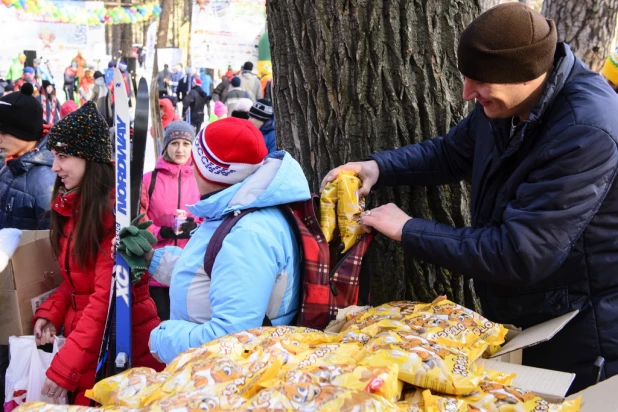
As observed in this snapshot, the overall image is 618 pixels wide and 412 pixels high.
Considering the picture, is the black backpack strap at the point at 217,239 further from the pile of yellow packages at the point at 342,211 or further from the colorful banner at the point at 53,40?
the colorful banner at the point at 53,40

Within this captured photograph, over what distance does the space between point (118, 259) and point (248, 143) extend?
3.34 ft

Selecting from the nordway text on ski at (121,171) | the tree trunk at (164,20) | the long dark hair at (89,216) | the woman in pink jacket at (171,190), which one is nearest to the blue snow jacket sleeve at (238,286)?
the nordway text on ski at (121,171)

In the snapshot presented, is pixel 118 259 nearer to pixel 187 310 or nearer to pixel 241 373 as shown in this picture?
pixel 187 310

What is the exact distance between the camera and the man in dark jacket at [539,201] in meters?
1.91

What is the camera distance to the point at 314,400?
1.46 meters

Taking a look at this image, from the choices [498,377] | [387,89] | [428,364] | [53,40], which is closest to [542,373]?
[498,377]

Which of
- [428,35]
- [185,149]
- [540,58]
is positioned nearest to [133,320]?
[428,35]

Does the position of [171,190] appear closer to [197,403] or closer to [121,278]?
[121,278]

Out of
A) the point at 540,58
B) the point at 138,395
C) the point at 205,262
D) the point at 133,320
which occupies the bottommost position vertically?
the point at 133,320

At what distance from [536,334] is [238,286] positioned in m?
0.93

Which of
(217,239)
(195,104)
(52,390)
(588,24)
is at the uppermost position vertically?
(588,24)

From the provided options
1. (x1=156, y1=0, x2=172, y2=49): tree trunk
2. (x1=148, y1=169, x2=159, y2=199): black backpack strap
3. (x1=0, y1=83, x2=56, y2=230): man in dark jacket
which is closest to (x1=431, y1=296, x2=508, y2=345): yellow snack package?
(x1=0, y1=83, x2=56, y2=230): man in dark jacket

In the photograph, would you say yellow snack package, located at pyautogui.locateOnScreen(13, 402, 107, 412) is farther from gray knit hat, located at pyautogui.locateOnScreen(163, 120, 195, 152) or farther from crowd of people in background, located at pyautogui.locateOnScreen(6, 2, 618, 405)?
gray knit hat, located at pyautogui.locateOnScreen(163, 120, 195, 152)

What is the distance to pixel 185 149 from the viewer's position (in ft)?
18.4
